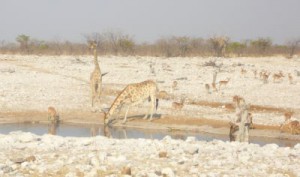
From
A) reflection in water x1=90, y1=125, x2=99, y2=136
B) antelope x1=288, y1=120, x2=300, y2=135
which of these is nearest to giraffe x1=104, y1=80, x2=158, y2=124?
reflection in water x1=90, y1=125, x2=99, y2=136

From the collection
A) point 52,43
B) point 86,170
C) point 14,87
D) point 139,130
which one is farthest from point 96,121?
point 52,43

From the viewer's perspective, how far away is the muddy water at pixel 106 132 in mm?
18422

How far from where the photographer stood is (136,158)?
420 inches

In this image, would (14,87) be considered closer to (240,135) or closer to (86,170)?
(240,135)

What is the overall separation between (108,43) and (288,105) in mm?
42152

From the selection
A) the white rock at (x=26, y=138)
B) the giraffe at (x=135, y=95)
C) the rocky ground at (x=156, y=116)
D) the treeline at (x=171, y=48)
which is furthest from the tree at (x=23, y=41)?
the white rock at (x=26, y=138)

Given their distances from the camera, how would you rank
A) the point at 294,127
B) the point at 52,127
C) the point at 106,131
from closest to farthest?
the point at 294,127, the point at 106,131, the point at 52,127

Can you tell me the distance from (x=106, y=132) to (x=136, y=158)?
867 centimetres

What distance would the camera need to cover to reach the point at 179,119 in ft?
71.8

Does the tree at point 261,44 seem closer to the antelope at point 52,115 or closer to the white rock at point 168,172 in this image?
the antelope at point 52,115

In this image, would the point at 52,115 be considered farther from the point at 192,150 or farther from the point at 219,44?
the point at 219,44

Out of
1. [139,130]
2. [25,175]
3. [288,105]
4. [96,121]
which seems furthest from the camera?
[288,105]

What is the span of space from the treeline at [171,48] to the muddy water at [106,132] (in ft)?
127

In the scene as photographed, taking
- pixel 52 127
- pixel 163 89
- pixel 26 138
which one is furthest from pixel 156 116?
pixel 26 138
